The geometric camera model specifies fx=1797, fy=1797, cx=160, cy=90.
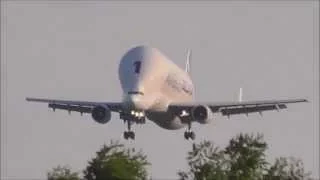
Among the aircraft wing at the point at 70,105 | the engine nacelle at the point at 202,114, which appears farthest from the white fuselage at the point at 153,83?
the aircraft wing at the point at 70,105

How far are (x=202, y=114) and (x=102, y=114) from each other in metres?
7.57

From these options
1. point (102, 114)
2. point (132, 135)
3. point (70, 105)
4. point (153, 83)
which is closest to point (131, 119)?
point (132, 135)

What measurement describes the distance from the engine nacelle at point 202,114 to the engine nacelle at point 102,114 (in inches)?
268

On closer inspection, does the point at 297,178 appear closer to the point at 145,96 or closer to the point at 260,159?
the point at 260,159

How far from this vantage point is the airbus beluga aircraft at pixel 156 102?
131875 mm

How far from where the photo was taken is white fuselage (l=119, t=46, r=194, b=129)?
132125 mm

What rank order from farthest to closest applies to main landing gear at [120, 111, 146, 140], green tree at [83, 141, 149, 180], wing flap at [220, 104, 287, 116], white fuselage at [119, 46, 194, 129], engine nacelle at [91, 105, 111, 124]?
1. wing flap at [220, 104, 287, 116]
2. white fuselage at [119, 46, 194, 129]
3. engine nacelle at [91, 105, 111, 124]
4. main landing gear at [120, 111, 146, 140]
5. green tree at [83, 141, 149, 180]

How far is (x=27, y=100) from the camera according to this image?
137375 millimetres

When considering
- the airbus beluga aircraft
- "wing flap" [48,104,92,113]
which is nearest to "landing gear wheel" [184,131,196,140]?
the airbus beluga aircraft

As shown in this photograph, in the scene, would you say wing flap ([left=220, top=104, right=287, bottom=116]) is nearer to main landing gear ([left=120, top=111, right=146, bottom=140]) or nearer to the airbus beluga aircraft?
the airbus beluga aircraft

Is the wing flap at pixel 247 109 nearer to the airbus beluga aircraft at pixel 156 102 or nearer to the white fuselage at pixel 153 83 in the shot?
the airbus beluga aircraft at pixel 156 102

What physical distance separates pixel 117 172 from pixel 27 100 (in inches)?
2158

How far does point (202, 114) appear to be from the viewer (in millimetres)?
133750

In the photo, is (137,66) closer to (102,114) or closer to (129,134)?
(102,114)
